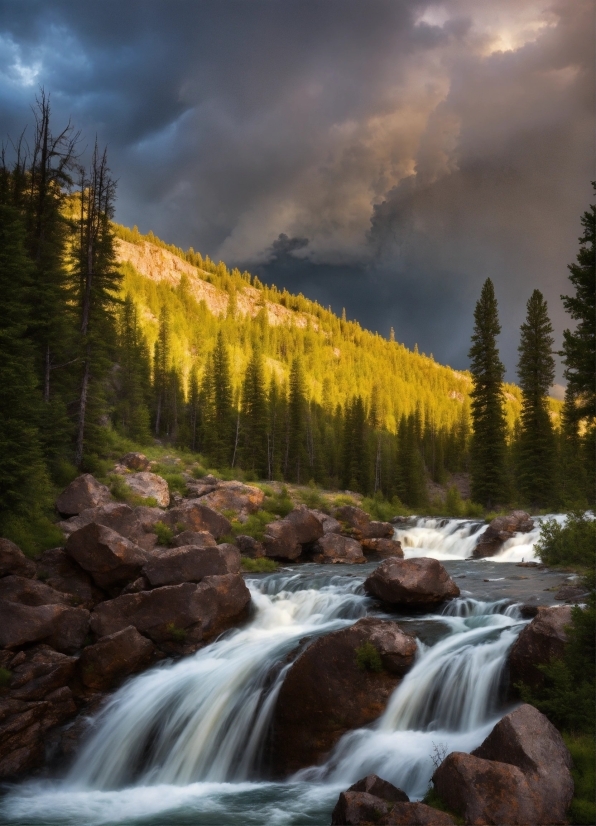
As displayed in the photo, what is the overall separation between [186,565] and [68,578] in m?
4.43

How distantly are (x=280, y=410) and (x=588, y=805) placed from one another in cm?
8129

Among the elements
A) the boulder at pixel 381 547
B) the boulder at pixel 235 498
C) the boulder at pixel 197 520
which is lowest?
the boulder at pixel 381 547

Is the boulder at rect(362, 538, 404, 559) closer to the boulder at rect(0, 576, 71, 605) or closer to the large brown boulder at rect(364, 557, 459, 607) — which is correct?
the large brown boulder at rect(364, 557, 459, 607)

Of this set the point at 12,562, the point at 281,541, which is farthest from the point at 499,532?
the point at 12,562

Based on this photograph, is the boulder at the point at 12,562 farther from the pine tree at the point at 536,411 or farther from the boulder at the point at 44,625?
the pine tree at the point at 536,411

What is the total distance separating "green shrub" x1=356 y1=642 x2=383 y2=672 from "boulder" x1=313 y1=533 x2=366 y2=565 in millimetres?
18371

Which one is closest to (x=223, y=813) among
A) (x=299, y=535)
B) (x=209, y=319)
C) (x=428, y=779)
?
(x=428, y=779)

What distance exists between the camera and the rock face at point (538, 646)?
32.6 feet

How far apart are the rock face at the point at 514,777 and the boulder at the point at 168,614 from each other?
9.57 meters

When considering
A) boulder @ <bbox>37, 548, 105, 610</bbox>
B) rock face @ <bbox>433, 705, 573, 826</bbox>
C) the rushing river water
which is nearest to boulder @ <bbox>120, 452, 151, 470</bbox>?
boulder @ <bbox>37, 548, 105, 610</bbox>

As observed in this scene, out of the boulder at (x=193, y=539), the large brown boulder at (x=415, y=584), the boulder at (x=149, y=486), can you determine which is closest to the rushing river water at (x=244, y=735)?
the large brown boulder at (x=415, y=584)

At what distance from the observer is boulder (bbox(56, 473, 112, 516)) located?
23812 mm

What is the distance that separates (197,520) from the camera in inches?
1069

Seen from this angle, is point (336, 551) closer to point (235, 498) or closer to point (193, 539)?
point (235, 498)
